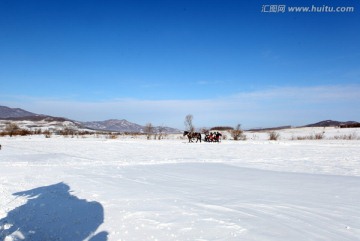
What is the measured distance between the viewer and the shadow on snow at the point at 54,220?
4.79 m

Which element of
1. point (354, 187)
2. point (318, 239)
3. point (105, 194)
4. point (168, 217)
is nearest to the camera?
point (318, 239)

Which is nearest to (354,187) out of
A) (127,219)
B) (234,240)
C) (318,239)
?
(318,239)

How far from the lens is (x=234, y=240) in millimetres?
3986

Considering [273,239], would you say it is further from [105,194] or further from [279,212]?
[105,194]

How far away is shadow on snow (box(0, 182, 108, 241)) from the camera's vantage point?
479 centimetres

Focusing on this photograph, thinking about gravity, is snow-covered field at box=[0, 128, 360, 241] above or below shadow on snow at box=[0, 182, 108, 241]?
above

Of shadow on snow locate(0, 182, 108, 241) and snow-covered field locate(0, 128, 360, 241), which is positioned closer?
snow-covered field locate(0, 128, 360, 241)

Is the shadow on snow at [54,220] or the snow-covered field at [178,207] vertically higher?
the snow-covered field at [178,207]

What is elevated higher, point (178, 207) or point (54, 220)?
point (178, 207)

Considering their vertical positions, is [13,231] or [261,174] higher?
[261,174]

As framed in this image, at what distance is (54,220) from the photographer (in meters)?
5.36

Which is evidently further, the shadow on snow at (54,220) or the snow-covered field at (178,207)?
the shadow on snow at (54,220)

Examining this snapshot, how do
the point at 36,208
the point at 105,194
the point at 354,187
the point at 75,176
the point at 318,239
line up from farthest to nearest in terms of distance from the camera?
1. the point at 75,176
2. the point at 354,187
3. the point at 105,194
4. the point at 36,208
5. the point at 318,239

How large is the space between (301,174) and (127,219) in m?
6.05
